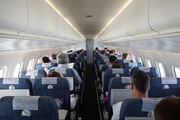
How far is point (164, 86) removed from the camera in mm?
2430

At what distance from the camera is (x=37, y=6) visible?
2527 millimetres

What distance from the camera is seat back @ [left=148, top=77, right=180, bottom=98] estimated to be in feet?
7.86

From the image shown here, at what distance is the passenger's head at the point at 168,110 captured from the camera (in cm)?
70

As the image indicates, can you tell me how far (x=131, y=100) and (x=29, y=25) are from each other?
1915mm

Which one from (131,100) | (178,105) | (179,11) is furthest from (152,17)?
(178,105)

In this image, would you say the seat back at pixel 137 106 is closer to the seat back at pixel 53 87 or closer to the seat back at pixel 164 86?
the seat back at pixel 164 86

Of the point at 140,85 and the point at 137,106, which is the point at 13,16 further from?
the point at 140,85

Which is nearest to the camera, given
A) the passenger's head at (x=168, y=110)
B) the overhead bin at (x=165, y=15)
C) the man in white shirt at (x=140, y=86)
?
the passenger's head at (x=168, y=110)

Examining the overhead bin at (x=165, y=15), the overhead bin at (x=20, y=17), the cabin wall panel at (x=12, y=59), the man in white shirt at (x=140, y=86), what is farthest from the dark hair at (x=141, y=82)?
the cabin wall panel at (x=12, y=59)

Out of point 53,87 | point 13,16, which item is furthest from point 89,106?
point 13,16

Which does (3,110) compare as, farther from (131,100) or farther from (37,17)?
(37,17)

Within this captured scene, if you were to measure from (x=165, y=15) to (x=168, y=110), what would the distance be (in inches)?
50.6

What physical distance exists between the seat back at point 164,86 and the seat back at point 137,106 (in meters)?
1.11

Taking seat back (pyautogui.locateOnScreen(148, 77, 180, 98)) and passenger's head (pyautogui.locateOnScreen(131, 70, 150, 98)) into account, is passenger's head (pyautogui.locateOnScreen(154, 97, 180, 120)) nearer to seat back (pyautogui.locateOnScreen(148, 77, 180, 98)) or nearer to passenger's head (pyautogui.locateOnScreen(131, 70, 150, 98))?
passenger's head (pyautogui.locateOnScreen(131, 70, 150, 98))
